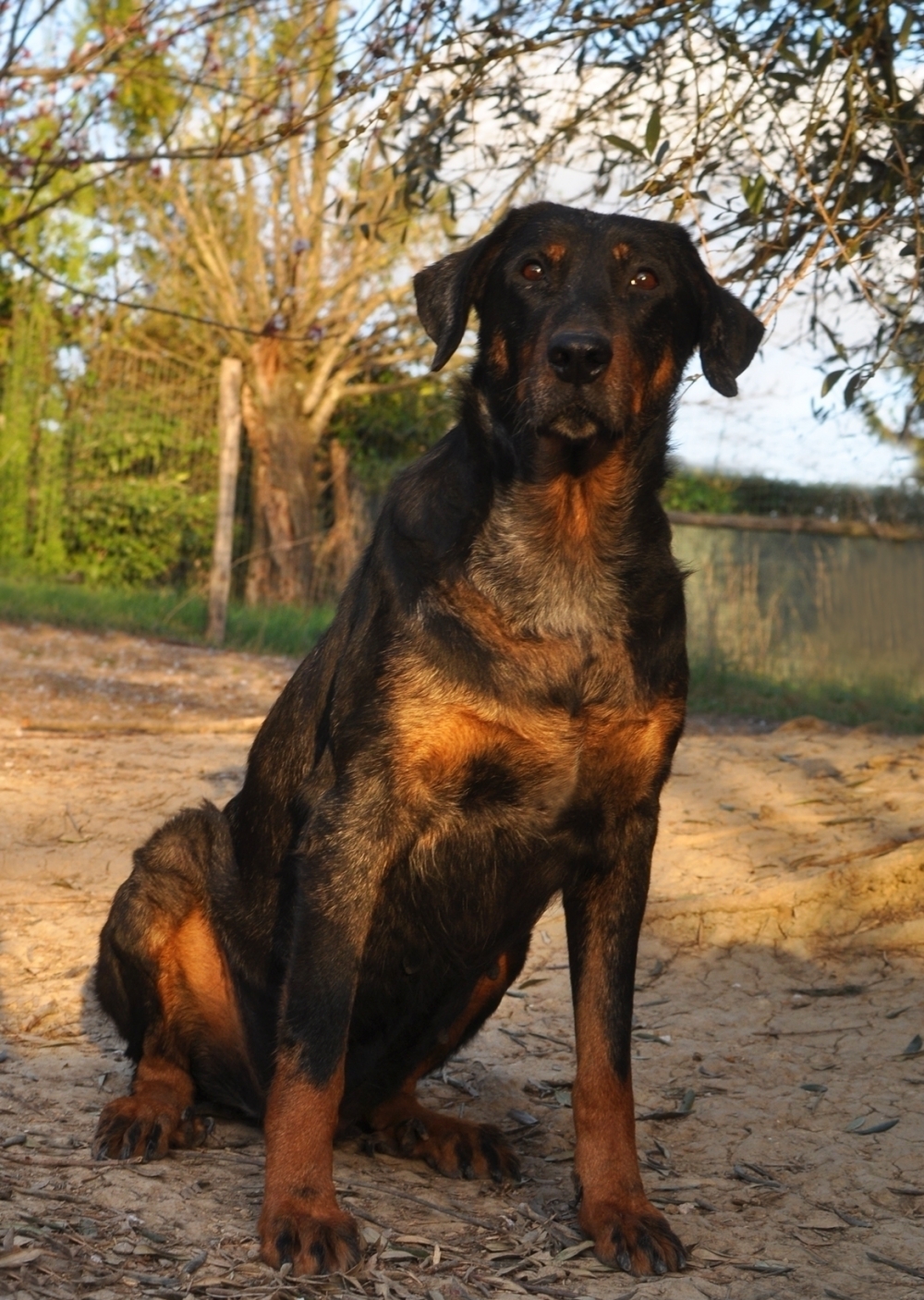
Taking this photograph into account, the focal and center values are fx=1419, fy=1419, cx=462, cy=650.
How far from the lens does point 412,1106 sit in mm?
3816

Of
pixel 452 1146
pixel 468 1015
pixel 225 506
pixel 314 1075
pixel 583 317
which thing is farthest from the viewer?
pixel 225 506

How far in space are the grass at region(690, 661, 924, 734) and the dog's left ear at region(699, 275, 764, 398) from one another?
7750 mm

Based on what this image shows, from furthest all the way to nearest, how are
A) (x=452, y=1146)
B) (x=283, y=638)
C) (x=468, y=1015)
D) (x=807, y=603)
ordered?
(x=283, y=638) → (x=807, y=603) → (x=468, y=1015) → (x=452, y=1146)

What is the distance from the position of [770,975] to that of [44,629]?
28.0ft

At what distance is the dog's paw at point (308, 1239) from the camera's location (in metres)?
2.81

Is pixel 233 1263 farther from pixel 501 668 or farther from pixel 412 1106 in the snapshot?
pixel 501 668

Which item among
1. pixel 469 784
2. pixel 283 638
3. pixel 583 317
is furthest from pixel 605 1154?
pixel 283 638

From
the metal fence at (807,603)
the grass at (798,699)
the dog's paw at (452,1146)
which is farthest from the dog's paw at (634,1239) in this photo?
the metal fence at (807,603)

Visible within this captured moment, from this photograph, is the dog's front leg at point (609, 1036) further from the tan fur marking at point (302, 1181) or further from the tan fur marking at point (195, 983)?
the tan fur marking at point (195, 983)

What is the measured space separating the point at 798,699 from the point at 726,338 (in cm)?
906

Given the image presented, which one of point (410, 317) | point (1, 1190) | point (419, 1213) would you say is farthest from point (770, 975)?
point (410, 317)

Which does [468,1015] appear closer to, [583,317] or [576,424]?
[576,424]

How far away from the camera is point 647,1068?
14.6ft

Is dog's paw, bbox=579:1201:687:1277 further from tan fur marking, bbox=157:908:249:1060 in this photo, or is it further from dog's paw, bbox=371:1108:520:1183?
tan fur marking, bbox=157:908:249:1060
